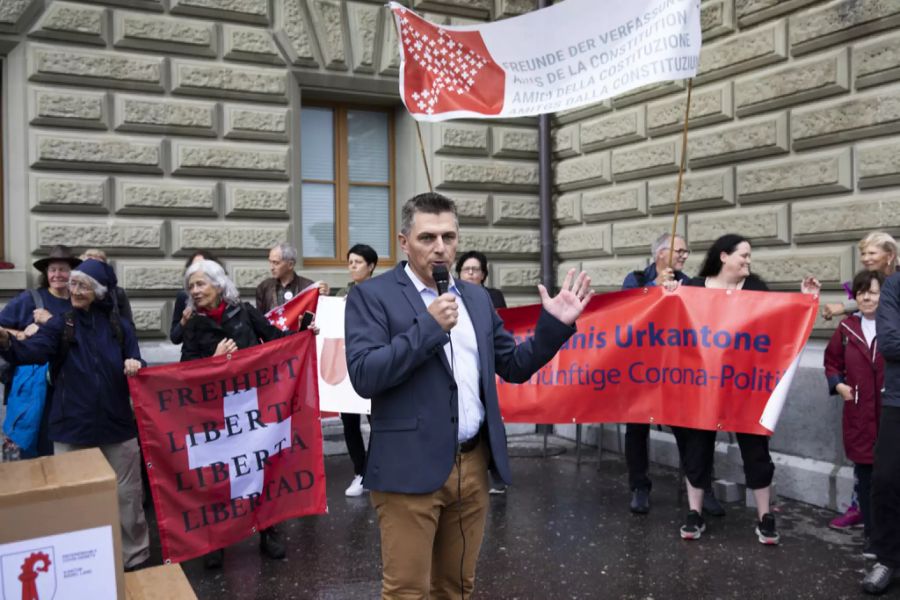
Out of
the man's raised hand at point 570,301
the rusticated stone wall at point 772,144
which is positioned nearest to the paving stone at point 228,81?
the rusticated stone wall at point 772,144

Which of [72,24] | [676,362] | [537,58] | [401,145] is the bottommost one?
[676,362]

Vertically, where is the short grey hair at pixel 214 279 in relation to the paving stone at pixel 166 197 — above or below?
below

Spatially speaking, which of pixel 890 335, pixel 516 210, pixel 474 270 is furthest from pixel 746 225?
pixel 890 335

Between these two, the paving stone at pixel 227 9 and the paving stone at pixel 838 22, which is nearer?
the paving stone at pixel 838 22

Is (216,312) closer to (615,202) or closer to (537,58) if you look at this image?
(537,58)

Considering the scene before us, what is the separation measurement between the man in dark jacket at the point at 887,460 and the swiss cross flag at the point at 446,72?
10.2 ft

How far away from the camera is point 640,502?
19.9ft

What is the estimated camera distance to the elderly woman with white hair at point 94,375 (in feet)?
15.3

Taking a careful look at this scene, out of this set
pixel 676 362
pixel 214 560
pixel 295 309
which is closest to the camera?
pixel 214 560

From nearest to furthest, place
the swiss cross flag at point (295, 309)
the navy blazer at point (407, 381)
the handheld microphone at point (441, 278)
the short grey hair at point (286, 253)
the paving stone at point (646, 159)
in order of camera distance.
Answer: the navy blazer at point (407, 381), the handheld microphone at point (441, 278), the swiss cross flag at point (295, 309), the short grey hair at point (286, 253), the paving stone at point (646, 159)

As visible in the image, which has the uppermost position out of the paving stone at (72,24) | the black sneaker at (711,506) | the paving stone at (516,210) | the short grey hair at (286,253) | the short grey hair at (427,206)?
the paving stone at (72,24)

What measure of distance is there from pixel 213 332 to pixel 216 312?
12 centimetres

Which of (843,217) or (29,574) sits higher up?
(843,217)

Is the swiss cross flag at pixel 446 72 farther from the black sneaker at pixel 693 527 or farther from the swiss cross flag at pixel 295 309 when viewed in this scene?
the black sneaker at pixel 693 527
